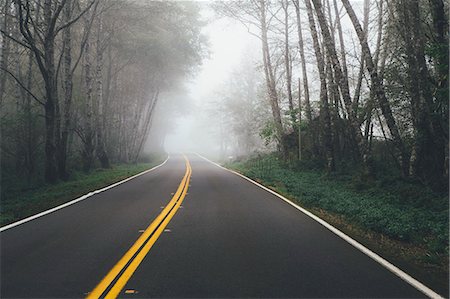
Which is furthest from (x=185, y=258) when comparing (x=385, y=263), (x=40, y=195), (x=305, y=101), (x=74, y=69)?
(x=305, y=101)

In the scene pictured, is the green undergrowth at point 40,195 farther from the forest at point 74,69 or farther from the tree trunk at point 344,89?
the tree trunk at point 344,89

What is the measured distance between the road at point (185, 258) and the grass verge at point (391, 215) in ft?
2.34

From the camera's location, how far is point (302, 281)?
460 centimetres

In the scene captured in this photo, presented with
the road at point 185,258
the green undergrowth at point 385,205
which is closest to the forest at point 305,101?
the green undergrowth at point 385,205

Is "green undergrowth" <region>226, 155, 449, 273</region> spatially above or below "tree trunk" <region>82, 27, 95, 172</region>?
below

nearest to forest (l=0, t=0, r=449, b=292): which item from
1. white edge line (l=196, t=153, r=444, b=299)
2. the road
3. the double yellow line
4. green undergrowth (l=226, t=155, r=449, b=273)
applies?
green undergrowth (l=226, t=155, r=449, b=273)

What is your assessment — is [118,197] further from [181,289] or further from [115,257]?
[181,289]

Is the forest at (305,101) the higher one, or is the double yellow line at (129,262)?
the forest at (305,101)

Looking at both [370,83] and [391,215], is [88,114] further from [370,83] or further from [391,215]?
[391,215]

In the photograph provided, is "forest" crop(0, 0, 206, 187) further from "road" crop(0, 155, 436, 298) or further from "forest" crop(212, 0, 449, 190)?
"road" crop(0, 155, 436, 298)

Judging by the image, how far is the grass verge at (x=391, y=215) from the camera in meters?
5.99

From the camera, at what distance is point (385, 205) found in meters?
10.2

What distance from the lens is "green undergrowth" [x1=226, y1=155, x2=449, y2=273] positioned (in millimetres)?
→ 7258

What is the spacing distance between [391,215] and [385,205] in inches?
55.2
